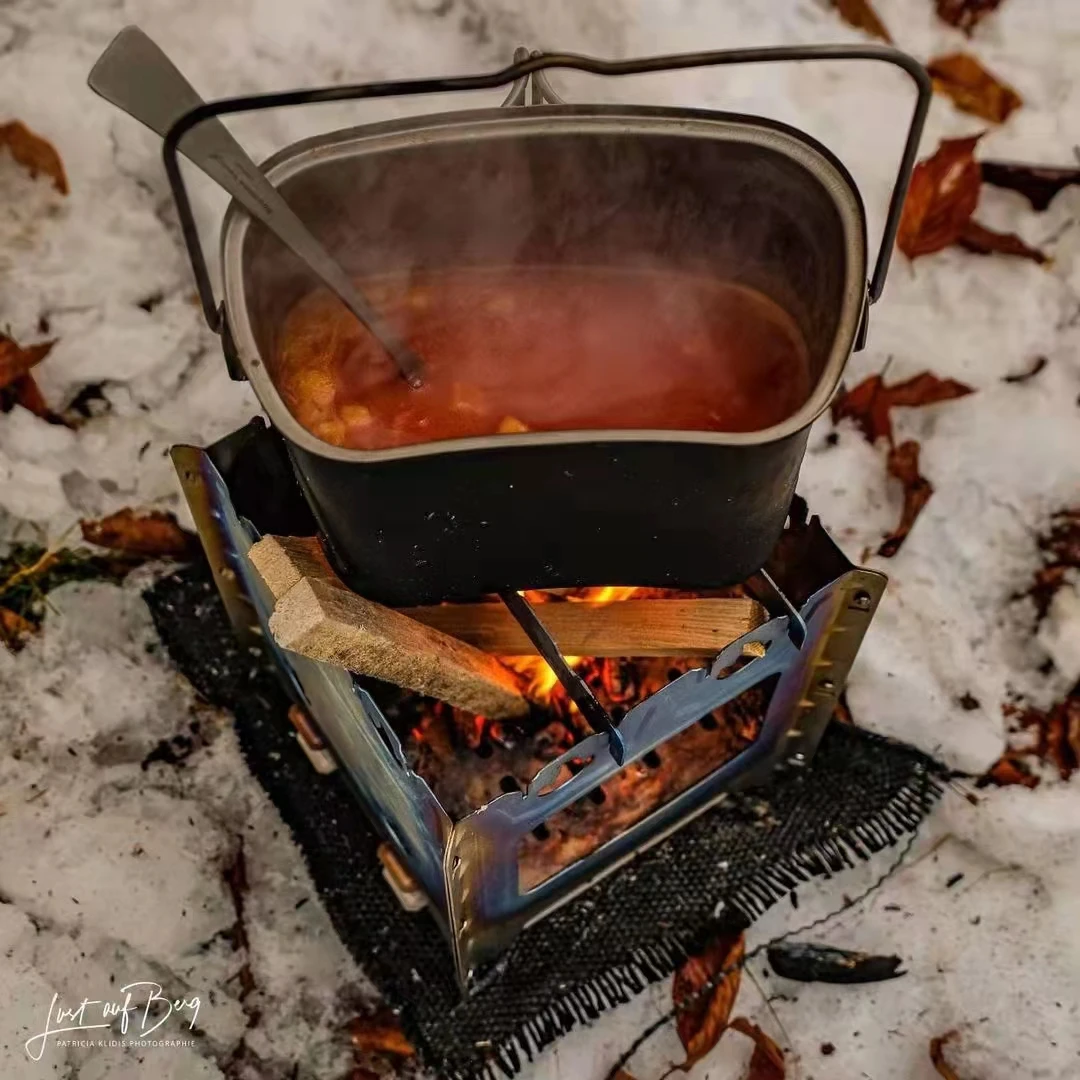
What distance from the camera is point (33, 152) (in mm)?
2236

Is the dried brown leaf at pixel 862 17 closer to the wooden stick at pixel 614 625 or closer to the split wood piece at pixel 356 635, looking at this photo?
the wooden stick at pixel 614 625

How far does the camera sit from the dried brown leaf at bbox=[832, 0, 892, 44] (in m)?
2.30

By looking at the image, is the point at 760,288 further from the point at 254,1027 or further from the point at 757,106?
the point at 254,1027

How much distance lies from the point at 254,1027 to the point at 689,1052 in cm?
71

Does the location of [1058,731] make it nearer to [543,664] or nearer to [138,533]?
[543,664]

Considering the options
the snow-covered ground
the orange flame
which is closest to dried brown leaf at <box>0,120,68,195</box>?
the snow-covered ground

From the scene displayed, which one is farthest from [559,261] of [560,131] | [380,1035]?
→ [380,1035]

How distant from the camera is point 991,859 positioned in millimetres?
1975

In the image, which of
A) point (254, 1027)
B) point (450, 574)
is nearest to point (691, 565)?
point (450, 574)

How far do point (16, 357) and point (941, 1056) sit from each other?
2086 mm

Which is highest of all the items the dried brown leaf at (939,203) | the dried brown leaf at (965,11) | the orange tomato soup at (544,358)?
the dried brown leaf at (965,11)

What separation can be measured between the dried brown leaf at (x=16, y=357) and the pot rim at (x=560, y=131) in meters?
1.02

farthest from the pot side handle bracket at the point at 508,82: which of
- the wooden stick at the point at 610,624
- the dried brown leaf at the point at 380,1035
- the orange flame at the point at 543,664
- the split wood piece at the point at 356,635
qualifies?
the dried brown leaf at the point at 380,1035

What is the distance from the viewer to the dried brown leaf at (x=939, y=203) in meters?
2.25
